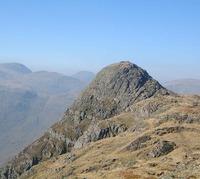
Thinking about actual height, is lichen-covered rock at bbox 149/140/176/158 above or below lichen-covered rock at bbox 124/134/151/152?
above

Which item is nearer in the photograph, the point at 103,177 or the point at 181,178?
the point at 181,178

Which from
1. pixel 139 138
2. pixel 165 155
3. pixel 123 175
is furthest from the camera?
pixel 139 138

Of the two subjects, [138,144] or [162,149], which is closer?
[162,149]

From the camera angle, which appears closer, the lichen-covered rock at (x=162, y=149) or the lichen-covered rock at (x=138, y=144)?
the lichen-covered rock at (x=162, y=149)

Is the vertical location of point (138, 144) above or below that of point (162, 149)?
below

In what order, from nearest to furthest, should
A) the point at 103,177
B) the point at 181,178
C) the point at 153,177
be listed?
the point at 181,178, the point at 153,177, the point at 103,177

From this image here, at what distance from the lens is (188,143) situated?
16988 cm

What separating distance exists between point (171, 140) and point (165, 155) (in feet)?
61.5

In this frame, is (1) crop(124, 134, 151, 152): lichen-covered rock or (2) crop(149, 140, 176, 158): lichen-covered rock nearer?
(2) crop(149, 140, 176, 158): lichen-covered rock

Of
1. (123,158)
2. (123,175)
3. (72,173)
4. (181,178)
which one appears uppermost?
(181,178)

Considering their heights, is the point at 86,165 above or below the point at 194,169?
below

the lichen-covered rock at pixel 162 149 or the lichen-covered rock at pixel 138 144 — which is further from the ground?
the lichen-covered rock at pixel 162 149

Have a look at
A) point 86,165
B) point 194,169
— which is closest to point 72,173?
point 86,165

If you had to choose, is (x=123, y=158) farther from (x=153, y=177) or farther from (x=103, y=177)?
(x=153, y=177)
